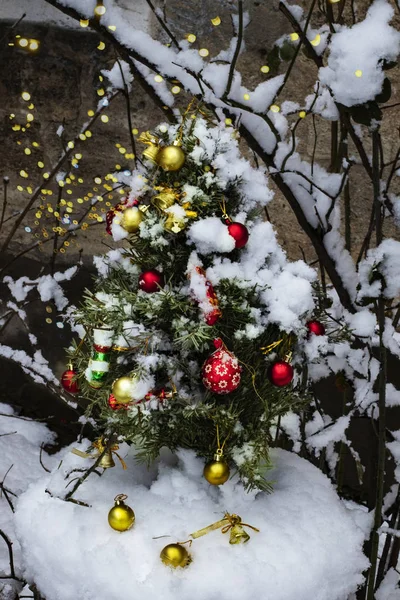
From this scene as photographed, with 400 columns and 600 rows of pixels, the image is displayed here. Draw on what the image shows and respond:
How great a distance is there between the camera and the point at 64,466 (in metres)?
0.84

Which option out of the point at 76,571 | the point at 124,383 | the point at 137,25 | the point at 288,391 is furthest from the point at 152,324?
the point at 137,25

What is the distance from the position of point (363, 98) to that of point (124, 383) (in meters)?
0.47

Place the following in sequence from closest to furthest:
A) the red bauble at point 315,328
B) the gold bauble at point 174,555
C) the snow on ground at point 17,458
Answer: the gold bauble at point 174,555 < the red bauble at point 315,328 < the snow on ground at point 17,458

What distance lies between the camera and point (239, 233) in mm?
723

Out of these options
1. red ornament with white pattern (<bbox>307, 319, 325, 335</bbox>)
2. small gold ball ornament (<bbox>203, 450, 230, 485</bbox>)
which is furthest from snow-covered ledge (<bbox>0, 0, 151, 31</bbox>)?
small gold ball ornament (<bbox>203, 450, 230, 485</bbox>)

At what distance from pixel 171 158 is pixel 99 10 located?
0.35 metres

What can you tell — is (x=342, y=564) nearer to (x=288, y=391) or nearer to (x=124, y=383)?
(x=288, y=391)

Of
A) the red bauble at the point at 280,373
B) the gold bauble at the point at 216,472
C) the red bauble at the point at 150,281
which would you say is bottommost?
the gold bauble at the point at 216,472

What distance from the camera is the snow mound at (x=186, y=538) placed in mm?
691

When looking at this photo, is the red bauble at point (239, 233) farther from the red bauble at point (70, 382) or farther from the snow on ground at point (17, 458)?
the snow on ground at point (17, 458)

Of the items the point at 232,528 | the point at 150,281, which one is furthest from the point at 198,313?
the point at 232,528

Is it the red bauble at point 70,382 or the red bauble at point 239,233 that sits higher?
the red bauble at point 239,233

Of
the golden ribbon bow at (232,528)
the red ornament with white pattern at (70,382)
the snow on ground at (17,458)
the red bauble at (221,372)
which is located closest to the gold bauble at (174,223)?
the red bauble at (221,372)

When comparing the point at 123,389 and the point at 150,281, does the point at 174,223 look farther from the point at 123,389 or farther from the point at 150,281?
the point at 123,389
